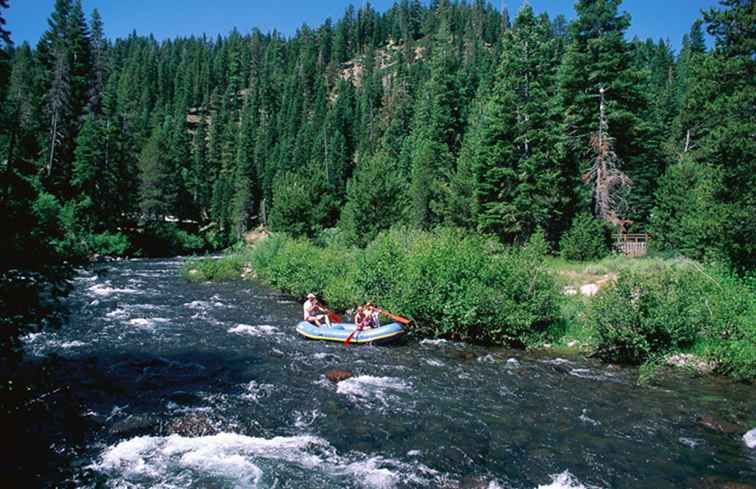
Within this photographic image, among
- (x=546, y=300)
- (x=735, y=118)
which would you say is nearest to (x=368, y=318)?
(x=546, y=300)

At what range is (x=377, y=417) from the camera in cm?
1062

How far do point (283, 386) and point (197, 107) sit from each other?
13811cm

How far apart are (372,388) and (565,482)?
218 inches

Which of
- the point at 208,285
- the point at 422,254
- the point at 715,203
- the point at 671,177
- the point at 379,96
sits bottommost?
the point at 208,285

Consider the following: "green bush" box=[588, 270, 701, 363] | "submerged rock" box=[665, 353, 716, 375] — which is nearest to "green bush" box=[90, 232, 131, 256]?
"green bush" box=[588, 270, 701, 363]

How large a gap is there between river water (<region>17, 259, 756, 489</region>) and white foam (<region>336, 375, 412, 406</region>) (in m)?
0.05

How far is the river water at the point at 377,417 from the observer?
8.15 m

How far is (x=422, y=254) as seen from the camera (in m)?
18.6

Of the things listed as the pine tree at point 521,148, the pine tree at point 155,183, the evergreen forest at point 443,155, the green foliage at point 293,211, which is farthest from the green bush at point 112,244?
the pine tree at point 521,148

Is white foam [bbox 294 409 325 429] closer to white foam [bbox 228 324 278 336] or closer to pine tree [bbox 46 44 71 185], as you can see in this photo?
white foam [bbox 228 324 278 336]

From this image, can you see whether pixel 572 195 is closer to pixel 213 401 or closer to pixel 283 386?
pixel 283 386

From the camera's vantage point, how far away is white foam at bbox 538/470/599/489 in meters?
7.85

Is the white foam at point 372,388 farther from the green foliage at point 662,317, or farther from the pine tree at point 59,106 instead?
the pine tree at point 59,106

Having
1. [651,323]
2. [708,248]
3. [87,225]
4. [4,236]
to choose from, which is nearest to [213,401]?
[4,236]
